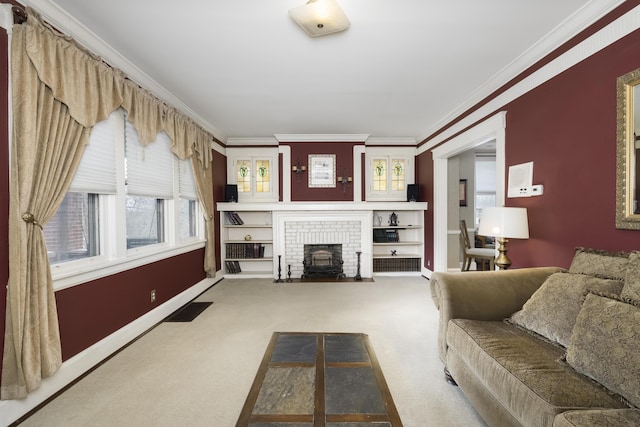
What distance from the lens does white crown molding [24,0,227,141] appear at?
6.26 ft

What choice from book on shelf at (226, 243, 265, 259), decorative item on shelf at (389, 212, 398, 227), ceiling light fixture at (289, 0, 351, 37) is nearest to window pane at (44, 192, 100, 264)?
ceiling light fixture at (289, 0, 351, 37)

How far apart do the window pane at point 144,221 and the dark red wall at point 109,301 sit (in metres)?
0.31

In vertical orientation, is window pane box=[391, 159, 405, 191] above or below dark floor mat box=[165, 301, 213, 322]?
above

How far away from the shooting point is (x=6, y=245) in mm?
1687

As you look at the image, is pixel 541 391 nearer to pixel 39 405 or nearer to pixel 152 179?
pixel 39 405

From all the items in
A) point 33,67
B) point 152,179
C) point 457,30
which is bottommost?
point 152,179

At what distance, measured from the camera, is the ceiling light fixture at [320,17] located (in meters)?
1.83

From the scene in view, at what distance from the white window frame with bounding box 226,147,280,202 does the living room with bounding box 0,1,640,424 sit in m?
2.07

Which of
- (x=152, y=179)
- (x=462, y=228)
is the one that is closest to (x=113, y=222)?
(x=152, y=179)

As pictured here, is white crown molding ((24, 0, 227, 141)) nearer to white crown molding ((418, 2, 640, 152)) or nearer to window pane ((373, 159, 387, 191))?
window pane ((373, 159, 387, 191))

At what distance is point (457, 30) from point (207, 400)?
3306 mm

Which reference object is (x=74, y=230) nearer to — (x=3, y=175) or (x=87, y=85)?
(x=3, y=175)

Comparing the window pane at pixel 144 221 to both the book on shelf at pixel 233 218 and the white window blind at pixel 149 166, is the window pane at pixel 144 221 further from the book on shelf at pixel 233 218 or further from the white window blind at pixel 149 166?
the book on shelf at pixel 233 218

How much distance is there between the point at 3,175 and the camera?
1.66 m
